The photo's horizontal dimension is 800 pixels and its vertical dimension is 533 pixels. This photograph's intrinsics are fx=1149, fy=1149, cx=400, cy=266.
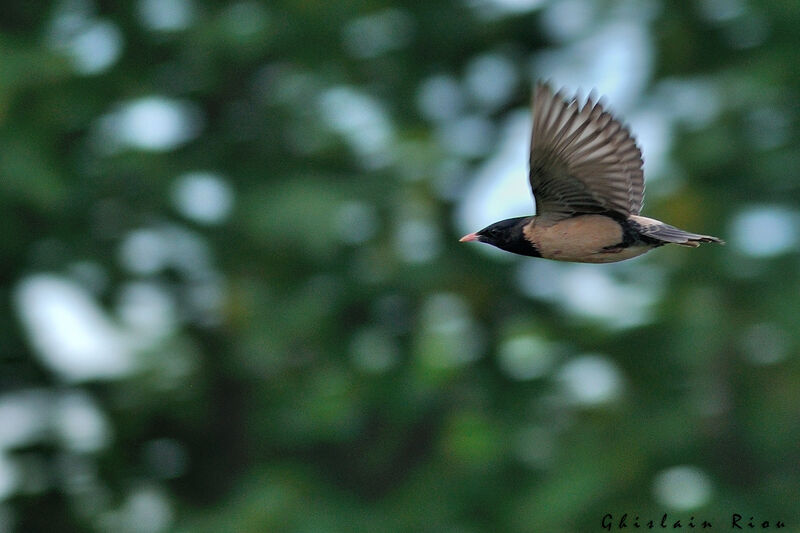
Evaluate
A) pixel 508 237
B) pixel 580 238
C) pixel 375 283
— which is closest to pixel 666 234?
pixel 580 238

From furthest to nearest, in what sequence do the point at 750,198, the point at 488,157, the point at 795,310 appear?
the point at 488,157, the point at 750,198, the point at 795,310

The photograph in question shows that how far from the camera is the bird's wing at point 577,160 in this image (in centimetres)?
200

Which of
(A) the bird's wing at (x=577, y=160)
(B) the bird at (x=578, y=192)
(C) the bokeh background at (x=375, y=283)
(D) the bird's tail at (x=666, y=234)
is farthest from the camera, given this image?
(C) the bokeh background at (x=375, y=283)

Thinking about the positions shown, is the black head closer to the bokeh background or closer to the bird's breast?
the bird's breast

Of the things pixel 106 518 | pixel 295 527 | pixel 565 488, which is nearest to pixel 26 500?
pixel 106 518

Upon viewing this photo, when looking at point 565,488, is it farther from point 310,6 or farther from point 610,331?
point 310,6

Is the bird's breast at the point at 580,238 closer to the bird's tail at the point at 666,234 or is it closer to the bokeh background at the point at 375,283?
the bird's tail at the point at 666,234

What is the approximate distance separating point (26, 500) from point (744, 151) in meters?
5.56

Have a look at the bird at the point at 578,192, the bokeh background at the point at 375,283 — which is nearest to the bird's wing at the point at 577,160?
the bird at the point at 578,192

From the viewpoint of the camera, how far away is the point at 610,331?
7312mm

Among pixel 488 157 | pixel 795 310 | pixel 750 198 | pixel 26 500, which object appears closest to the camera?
pixel 795 310

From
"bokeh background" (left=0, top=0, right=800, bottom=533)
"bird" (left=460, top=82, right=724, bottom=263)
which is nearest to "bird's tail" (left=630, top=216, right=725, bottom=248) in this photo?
"bird" (left=460, top=82, right=724, bottom=263)

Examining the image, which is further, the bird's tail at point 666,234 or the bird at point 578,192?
the bird at point 578,192

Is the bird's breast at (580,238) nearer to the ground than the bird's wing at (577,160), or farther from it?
nearer to the ground
